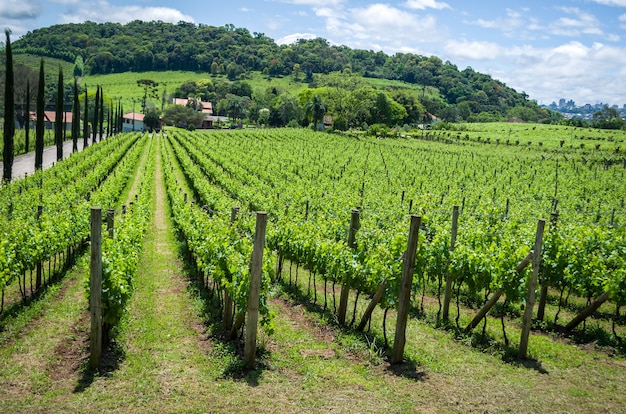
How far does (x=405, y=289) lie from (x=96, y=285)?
16.0 ft

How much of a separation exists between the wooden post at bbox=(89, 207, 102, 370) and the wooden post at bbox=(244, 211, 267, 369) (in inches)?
90.9

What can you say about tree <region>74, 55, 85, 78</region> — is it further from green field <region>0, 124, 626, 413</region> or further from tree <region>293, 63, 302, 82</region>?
green field <region>0, 124, 626, 413</region>

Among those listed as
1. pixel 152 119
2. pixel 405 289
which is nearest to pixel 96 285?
pixel 405 289

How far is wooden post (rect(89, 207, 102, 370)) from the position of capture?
7.00 meters

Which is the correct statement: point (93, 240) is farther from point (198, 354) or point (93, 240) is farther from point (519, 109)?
point (519, 109)

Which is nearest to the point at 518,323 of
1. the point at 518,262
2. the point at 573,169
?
the point at 518,262

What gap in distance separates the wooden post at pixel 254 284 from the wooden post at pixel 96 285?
7.58 ft

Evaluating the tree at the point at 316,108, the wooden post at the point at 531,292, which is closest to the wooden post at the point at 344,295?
the wooden post at the point at 531,292

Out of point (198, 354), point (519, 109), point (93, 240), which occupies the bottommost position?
point (198, 354)

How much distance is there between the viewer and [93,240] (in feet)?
23.1

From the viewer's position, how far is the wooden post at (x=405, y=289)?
7.50 meters

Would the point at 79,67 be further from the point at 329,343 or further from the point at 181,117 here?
the point at 329,343

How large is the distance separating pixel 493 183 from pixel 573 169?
12.6 meters

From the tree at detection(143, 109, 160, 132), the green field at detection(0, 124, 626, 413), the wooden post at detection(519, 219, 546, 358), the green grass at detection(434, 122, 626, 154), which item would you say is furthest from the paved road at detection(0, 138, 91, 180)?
the green grass at detection(434, 122, 626, 154)
